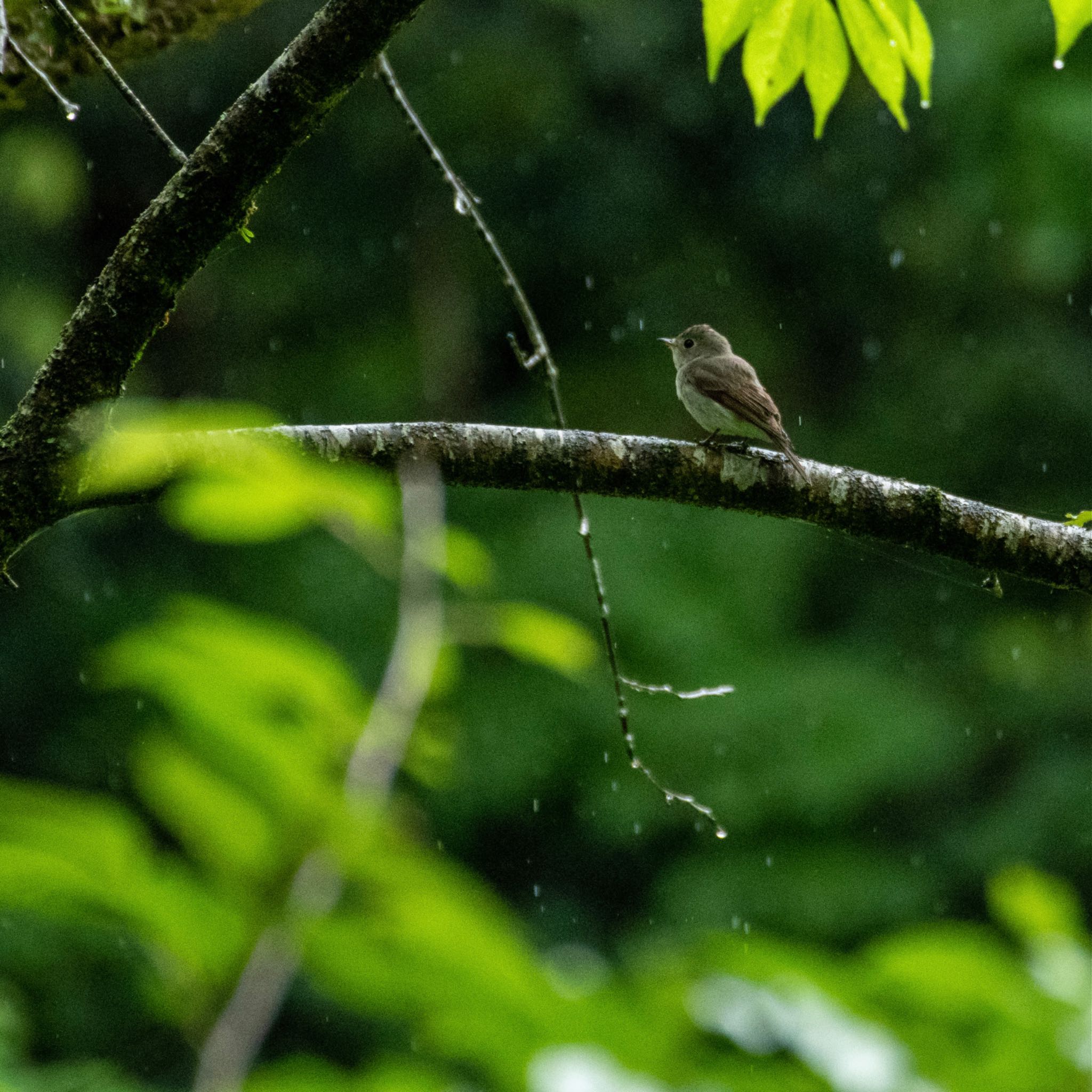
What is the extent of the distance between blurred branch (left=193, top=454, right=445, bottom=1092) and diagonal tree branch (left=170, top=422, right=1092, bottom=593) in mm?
480

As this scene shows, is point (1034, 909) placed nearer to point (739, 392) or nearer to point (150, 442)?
point (150, 442)

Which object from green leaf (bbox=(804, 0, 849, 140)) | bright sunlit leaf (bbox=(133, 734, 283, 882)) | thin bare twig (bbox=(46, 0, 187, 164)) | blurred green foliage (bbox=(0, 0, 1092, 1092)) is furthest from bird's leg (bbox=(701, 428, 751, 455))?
blurred green foliage (bbox=(0, 0, 1092, 1092))

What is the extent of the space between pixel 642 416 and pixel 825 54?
297 inches

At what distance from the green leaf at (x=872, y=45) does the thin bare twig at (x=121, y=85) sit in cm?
96

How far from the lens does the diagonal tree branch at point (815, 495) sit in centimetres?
234

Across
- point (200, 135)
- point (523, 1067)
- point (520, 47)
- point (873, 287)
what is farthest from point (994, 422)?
point (523, 1067)

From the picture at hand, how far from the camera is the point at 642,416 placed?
9391 millimetres

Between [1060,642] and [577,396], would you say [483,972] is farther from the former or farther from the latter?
[1060,642]

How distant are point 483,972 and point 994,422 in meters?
9.47

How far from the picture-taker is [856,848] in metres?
8.98

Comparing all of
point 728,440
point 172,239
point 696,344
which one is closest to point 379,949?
point 172,239

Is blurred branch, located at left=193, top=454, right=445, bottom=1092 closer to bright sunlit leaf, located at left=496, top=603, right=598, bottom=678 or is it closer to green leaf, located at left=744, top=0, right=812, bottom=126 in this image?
bright sunlit leaf, located at left=496, top=603, right=598, bottom=678

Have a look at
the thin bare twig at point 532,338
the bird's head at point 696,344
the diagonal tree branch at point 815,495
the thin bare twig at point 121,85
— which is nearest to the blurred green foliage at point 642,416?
the bird's head at point 696,344

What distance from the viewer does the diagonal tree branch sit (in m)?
2.34
